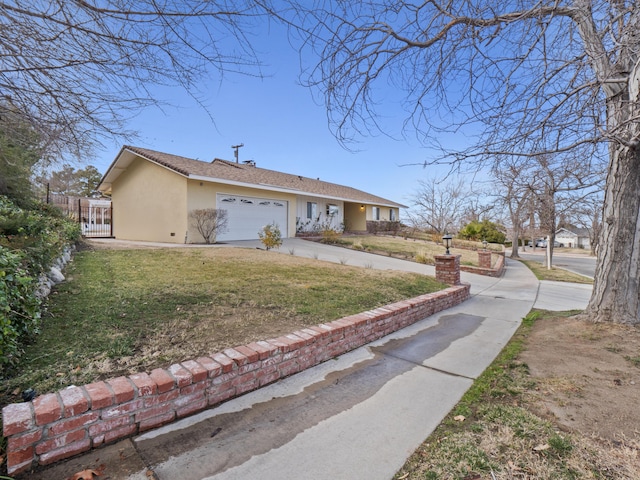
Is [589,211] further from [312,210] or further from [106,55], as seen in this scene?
[106,55]

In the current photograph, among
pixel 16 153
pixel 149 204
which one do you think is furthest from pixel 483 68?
pixel 149 204

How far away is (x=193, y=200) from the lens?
13.2 m

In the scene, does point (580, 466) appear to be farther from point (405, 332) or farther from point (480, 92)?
point (480, 92)

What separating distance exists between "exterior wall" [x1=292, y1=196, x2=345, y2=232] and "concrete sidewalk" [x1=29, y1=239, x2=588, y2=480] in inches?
602

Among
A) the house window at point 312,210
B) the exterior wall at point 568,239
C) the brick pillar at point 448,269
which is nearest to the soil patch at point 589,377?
the brick pillar at point 448,269

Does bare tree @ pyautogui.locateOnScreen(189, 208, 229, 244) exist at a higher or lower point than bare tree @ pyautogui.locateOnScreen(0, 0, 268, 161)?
lower

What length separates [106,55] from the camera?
9.00 feet

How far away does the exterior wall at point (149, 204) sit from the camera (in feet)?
43.5

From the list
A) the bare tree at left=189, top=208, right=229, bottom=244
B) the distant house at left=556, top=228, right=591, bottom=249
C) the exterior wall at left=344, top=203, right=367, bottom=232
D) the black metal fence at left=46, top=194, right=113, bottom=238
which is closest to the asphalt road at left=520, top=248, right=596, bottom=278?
the exterior wall at left=344, top=203, right=367, bottom=232

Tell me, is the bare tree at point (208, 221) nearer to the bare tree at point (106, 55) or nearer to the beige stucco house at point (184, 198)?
the beige stucco house at point (184, 198)

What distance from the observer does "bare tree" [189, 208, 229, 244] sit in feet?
42.5

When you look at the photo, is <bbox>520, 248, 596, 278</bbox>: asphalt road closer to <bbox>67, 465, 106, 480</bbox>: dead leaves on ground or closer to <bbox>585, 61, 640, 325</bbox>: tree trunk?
<bbox>585, 61, 640, 325</bbox>: tree trunk

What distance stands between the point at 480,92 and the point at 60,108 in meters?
4.32

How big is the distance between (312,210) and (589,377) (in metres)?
17.6
